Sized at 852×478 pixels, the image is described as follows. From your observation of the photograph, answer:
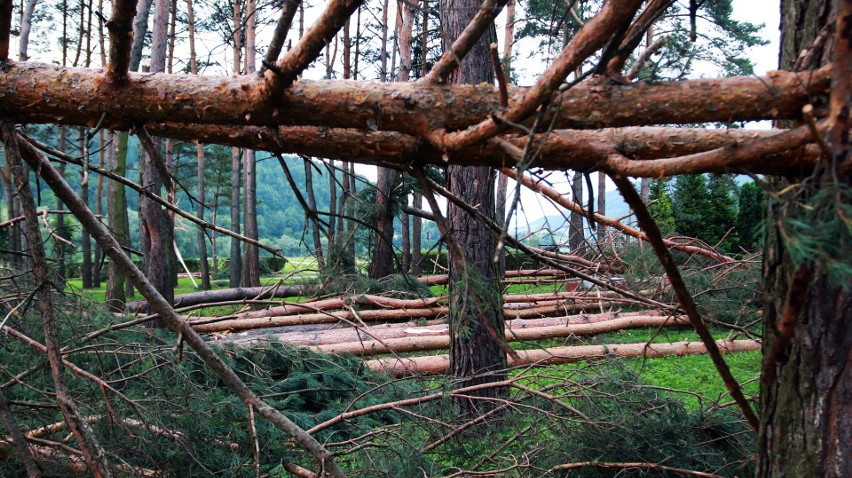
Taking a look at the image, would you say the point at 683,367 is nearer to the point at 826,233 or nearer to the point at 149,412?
the point at 149,412

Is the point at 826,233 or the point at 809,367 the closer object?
the point at 826,233

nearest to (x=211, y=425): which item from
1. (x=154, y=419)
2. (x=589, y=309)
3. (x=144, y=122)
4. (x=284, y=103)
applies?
(x=154, y=419)

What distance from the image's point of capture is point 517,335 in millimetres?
7758

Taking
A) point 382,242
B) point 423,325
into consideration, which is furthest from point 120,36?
point 382,242

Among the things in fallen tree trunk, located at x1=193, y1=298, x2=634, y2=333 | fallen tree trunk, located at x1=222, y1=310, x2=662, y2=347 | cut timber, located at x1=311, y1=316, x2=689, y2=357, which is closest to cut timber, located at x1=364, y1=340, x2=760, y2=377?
cut timber, located at x1=311, y1=316, x2=689, y2=357

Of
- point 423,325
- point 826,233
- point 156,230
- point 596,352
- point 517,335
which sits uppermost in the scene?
point 826,233

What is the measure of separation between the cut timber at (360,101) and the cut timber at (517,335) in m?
5.41

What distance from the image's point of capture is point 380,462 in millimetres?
3252

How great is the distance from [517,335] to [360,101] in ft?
20.3

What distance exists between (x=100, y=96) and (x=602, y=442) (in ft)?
9.53

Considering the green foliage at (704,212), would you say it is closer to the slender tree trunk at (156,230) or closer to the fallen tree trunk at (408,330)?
the fallen tree trunk at (408,330)

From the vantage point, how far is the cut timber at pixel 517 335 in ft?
25.5

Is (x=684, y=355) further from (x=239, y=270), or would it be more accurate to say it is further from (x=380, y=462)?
(x=239, y=270)

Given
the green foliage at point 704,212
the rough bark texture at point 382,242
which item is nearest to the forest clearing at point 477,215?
the rough bark texture at point 382,242
